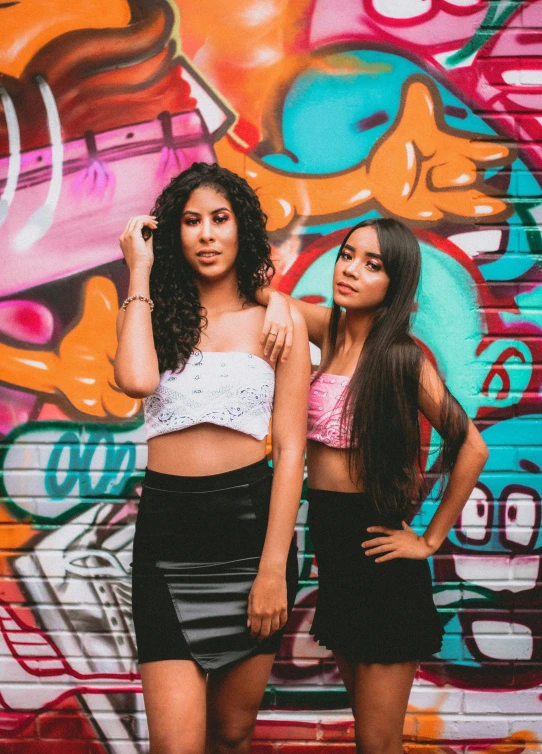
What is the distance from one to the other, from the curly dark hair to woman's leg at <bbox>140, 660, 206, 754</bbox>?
2.75 ft

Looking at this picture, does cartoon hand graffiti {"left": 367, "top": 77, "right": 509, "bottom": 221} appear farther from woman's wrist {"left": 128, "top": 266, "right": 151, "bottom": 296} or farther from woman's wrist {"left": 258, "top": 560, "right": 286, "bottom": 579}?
woman's wrist {"left": 258, "top": 560, "right": 286, "bottom": 579}

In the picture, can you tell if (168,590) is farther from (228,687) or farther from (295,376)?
(295,376)

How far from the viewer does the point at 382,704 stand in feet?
6.84

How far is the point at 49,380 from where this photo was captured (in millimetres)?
3057

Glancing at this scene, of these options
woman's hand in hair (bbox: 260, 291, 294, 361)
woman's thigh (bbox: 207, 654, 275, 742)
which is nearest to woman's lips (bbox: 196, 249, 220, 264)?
woman's hand in hair (bbox: 260, 291, 294, 361)

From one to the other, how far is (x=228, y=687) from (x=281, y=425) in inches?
30.8

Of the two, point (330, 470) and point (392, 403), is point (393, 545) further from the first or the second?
point (392, 403)

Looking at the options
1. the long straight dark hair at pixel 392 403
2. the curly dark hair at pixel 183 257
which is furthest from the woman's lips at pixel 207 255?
the long straight dark hair at pixel 392 403

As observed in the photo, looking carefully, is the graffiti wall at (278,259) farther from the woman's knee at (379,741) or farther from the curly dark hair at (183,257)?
the woman's knee at (379,741)

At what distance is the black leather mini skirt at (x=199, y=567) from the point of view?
197cm

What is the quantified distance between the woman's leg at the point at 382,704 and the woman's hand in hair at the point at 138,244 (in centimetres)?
137

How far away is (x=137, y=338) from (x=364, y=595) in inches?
40.0

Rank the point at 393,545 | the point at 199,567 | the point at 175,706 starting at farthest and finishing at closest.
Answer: the point at 393,545
the point at 199,567
the point at 175,706

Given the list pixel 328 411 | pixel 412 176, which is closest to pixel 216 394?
pixel 328 411
